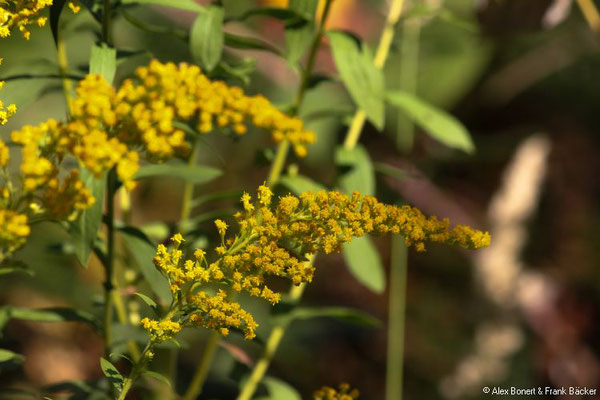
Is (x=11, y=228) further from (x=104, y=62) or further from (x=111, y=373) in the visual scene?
(x=104, y=62)

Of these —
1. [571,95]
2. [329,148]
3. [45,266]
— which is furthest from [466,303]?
[45,266]

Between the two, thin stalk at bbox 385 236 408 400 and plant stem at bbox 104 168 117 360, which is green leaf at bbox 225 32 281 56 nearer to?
plant stem at bbox 104 168 117 360

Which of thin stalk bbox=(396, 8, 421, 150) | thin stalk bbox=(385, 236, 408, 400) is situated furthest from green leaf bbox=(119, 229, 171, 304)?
thin stalk bbox=(396, 8, 421, 150)

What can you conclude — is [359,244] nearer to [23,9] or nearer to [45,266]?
[23,9]

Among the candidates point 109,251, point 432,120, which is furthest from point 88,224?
point 432,120

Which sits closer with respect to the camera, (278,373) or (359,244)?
(359,244)
